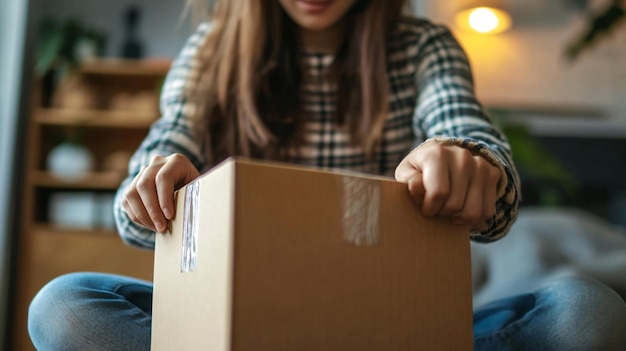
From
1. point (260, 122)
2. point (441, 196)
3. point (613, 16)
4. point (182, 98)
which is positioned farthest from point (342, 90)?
point (613, 16)

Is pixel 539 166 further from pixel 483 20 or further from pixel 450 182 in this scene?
pixel 450 182

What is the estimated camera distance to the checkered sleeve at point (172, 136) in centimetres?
83

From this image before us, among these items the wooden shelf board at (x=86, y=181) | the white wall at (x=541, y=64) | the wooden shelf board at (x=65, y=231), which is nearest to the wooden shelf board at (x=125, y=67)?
the wooden shelf board at (x=86, y=181)

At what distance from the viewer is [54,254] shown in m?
2.45

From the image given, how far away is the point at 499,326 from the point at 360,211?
0.31 meters

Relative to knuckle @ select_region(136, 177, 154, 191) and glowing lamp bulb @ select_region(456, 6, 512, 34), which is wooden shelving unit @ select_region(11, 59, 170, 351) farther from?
knuckle @ select_region(136, 177, 154, 191)

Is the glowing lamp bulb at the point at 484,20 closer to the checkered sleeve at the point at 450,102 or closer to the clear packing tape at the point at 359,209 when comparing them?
the checkered sleeve at the point at 450,102

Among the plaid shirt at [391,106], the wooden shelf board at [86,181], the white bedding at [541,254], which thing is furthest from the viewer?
the wooden shelf board at [86,181]

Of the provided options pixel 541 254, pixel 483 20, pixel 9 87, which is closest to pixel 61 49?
pixel 9 87

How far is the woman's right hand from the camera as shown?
1.91 feet

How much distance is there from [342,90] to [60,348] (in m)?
0.56

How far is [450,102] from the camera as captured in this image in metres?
0.89

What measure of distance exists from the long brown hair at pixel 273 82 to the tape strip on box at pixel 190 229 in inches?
16.7

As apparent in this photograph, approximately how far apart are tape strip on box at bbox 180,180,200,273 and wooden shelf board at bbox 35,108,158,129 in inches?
84.1
